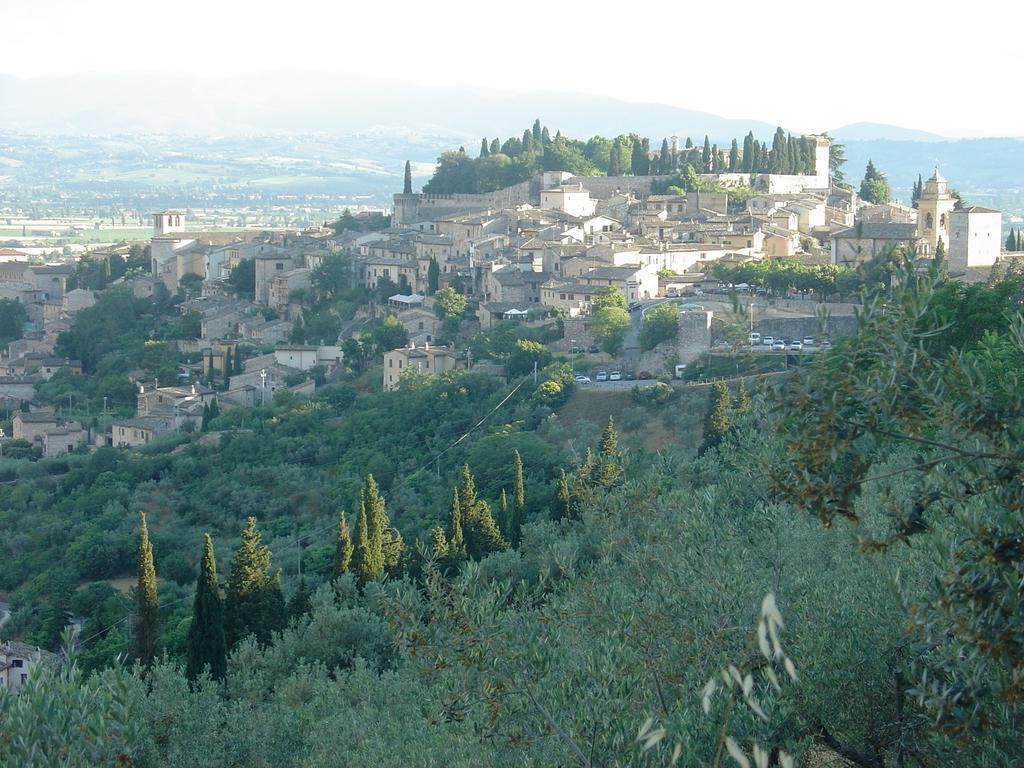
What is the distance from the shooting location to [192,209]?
16312 cm

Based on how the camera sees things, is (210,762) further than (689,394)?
No

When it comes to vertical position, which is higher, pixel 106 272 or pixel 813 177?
pixel 813 177

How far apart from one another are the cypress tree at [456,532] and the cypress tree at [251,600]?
2.22m

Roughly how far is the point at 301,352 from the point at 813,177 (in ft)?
63.1

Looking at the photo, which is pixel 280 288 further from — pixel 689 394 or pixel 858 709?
pixel 858 709

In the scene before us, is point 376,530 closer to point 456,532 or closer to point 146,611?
point 456,532

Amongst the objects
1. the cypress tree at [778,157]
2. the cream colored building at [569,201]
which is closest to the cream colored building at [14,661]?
the cream colored building at [569,201]

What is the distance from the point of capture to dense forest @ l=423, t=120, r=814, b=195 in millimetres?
49344

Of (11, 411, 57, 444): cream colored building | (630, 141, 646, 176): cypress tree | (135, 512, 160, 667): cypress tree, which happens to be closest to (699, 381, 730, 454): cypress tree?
(135, 512, 160, 667): cypress tree

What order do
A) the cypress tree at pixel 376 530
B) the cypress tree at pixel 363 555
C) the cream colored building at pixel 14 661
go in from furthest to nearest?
the cypress tree at pixel 376 530 → the cypress tree at pixel 363 555 → the cream colored building at pixel 14 661

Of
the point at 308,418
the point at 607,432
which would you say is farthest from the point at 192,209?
the point at 607,432

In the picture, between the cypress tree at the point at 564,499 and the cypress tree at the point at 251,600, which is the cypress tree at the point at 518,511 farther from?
the cypress tree at the point at 251,600

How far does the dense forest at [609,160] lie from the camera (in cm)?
4934

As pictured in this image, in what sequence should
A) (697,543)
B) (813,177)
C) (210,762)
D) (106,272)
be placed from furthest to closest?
1. (106,272)
2. (813,177)
3. (210,762)
4. (697,543)
